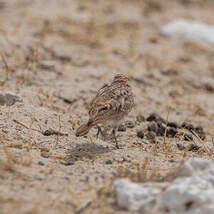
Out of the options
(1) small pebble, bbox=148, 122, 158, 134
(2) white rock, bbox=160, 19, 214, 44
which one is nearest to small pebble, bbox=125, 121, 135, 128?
(1) small pebble, bbox=148, 122, 158, 134

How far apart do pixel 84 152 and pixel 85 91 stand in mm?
2624

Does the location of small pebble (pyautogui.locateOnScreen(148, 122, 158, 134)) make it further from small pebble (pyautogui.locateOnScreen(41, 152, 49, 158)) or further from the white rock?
the white rock

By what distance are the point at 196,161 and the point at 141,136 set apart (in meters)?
1.74

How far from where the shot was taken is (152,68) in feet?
29.2

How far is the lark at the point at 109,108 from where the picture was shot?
4816 mm

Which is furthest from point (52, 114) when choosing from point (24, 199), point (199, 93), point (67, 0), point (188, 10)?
point (188, 10)

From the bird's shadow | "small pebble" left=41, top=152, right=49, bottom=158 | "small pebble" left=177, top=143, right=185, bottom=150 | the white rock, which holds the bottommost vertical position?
"small pebble" left=41, top=152, right=49, bottom=158

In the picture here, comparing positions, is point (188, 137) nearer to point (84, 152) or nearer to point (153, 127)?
point (153, 127)

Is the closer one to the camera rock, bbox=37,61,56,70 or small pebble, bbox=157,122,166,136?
small pebble, bbox=157,122,166,136

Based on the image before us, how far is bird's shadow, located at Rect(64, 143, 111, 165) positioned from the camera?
15.0ft

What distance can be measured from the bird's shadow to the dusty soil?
12 millimetres

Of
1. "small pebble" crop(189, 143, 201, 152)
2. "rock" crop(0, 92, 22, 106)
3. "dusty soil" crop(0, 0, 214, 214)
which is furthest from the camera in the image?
"rock" crop(0, 92, 22, 106)

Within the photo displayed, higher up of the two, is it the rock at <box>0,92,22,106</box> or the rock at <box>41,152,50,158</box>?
the rock at <box>0,92,22,106</box>

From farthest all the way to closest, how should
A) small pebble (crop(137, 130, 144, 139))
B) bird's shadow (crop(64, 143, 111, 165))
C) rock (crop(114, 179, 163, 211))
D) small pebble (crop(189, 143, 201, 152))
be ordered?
small pebble (crop(137, 130, 144, 139)) < small pebble (crop(189, 143, 201, 152)) < bird's shadow (crop(64, 143, 111, 165)) < rock (crop(114, 179, 163, 211))
